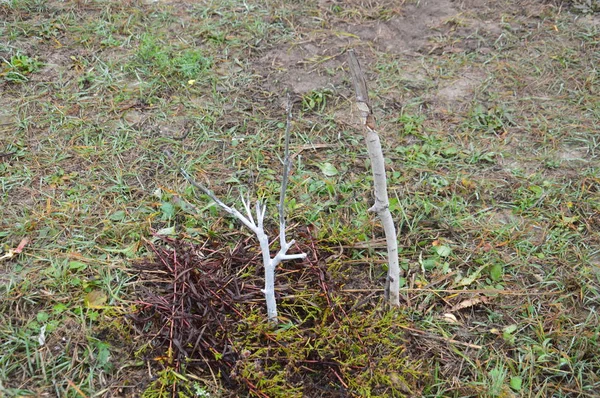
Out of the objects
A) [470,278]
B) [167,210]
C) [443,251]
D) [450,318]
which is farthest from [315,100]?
[450,318]

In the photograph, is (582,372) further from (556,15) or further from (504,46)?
(556,15)

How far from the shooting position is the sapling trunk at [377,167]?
172 cm

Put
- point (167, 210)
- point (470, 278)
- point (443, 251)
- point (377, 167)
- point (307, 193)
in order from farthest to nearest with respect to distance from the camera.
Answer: point (307, 193)
point (167, 210)
point (443, 251)
point (470, 278)
point (377, 167)

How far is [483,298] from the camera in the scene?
92.2 inches

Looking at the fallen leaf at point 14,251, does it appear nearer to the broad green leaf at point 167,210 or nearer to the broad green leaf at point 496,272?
the broad green leaf at point 167,210

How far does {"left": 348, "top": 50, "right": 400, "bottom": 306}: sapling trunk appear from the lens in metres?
1.72

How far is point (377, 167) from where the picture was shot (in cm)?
187

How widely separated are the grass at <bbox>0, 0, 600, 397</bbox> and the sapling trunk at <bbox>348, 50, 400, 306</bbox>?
0.46 feet

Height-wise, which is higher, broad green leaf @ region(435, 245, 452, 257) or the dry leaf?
the dry leaf

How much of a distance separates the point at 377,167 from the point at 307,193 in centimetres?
94

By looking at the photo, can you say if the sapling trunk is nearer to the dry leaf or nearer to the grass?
the grass

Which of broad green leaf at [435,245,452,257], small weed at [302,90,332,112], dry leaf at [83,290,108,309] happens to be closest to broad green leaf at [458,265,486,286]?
broad green leaf at [435,245,452,257]

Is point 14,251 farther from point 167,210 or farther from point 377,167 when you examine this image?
point 377,167

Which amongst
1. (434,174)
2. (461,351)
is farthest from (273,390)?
(434,174)
